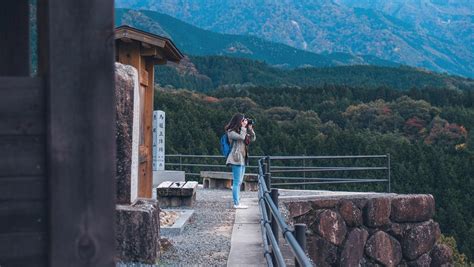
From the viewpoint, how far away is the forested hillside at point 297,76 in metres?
103

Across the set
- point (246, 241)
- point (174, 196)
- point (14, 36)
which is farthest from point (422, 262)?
point (14, 36)

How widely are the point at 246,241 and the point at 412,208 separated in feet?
20.9

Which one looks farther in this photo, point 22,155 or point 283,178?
point 283,178

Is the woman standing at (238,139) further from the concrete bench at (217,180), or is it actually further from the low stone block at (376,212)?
the concrete bench at (217,180)

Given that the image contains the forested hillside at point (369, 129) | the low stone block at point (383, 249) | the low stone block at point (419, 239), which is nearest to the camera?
the low stone block at point (383, 249)

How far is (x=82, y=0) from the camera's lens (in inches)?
71.1


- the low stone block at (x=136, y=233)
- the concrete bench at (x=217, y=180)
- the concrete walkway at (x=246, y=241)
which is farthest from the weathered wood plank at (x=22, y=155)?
the concrete bench at (x=217, y=180)

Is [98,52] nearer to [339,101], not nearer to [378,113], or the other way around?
[378,113]

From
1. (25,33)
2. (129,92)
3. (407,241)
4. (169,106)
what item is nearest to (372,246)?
(407,241)

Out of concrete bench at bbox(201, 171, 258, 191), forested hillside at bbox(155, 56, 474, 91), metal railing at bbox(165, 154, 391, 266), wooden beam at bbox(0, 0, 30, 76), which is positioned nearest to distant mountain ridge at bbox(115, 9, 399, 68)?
forested hillside at bbox(155, 56, 474, 91)

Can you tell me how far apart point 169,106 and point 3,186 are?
40.7 meters

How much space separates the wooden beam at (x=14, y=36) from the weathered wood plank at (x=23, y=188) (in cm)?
53

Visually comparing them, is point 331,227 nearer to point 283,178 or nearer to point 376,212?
point 376,212

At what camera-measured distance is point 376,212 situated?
13.3m
